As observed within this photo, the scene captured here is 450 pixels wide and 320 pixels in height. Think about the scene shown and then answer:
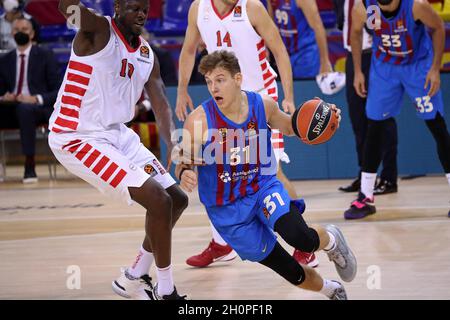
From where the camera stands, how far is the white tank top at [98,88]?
5094 mm

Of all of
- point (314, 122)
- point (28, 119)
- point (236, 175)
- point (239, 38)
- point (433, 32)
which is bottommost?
point (28, 119)

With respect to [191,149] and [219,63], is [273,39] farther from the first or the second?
[191,149]

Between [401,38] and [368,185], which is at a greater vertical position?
[401,38]

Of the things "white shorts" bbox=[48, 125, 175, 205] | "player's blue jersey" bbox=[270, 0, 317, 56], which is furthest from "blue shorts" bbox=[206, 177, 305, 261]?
"player's blue jersey" bbox=[270, 0, 317, 56]

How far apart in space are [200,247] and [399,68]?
228 cm

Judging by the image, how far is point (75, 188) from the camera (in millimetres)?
10500

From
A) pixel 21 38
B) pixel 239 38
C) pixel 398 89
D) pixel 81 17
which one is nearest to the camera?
pixel 81 17

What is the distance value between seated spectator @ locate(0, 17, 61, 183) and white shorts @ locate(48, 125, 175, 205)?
18.9 feet

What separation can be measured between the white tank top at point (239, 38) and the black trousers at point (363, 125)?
2.73 meters

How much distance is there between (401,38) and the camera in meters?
7.39

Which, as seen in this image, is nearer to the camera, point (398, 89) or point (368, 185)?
point (398, 89)

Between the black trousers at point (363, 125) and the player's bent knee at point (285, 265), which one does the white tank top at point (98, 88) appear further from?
the black trousers at point (363, 125)

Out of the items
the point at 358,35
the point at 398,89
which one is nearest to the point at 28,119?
the point at 358,35
